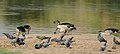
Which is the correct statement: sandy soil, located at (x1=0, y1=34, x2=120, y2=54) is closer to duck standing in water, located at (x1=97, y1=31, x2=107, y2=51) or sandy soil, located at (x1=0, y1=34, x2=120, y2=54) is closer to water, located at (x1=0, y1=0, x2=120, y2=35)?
duck standing in water, located at (x1=97, y1=31, x2=107, y2=51)

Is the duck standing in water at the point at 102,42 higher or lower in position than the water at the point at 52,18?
higher

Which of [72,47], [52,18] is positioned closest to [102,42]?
[72,47]

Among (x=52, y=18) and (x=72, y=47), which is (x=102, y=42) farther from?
(x=52, y=18)

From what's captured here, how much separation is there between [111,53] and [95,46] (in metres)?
2.04

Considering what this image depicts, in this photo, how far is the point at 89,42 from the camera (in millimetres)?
19031

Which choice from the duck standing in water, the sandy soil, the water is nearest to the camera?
the sandy soil

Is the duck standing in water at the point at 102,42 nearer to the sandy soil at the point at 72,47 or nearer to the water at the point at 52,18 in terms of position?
the sandy soil at the point at 72,47

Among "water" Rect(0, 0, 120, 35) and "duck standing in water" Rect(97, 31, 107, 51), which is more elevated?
"duck standing in water" Rect(97, 31, 107, 51)

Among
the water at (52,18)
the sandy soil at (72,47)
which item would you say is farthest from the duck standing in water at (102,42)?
the water at (52,18)

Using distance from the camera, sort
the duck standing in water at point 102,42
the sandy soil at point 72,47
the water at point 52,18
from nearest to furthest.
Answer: the sandy soil at point 72,47, the duck standing in water at point 102,42, the water at point 52,18

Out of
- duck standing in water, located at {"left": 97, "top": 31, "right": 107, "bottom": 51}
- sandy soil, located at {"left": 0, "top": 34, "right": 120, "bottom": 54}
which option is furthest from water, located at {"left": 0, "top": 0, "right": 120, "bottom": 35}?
duck standing in water, located at {"left": 97, "top": 31, "right": 107, "bottom": 51}

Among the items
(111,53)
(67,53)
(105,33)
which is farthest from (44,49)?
(105,33)

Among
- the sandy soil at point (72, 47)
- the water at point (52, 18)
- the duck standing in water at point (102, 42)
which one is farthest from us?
the water at point (52, 18)

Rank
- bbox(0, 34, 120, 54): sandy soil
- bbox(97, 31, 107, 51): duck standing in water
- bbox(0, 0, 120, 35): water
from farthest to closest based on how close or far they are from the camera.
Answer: bbox(0, 0, 120, 35): water, bbox(97, 31, 107, 51): duck standing in water, bbox(0, 34, 120, 54): sandy soil
